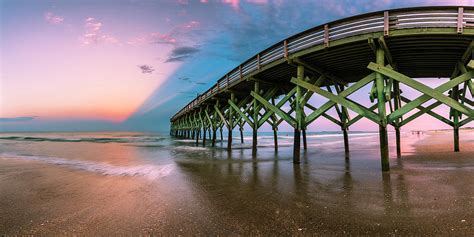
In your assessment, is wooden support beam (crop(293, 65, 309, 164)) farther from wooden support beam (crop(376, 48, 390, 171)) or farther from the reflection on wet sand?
wooden support beam (crop(376, 48, 390, 171))

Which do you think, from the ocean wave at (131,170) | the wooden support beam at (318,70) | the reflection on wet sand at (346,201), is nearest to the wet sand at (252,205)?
the reflection on wet sand at (346,201)

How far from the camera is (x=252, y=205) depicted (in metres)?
4.32

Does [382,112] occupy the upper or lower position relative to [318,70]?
lower

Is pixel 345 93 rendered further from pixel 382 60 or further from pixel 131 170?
pixel 131 170

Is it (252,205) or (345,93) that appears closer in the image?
(252,205)

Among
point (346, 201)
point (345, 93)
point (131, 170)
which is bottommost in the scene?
point (131, 170)

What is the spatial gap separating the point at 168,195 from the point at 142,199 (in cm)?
55

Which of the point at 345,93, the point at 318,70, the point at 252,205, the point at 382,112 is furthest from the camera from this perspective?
the point at 318,70

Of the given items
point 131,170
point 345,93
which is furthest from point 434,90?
point 131,170

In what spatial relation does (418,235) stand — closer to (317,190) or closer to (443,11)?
(317,190)

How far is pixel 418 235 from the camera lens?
2896 millimetres

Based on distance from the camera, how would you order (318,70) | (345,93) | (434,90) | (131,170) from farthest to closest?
1. (318,70)
2. (131,170)
3. (345,93)
4. (434,90)

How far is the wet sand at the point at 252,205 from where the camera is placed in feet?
10.8

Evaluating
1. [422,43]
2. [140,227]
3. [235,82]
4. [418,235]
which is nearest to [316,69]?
[422,43]
